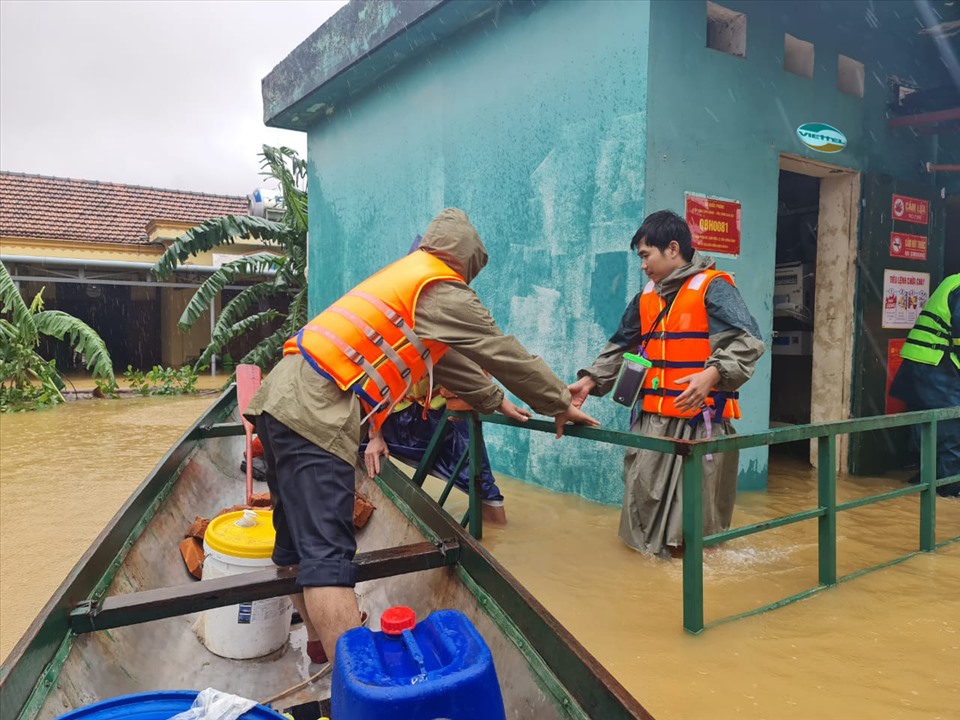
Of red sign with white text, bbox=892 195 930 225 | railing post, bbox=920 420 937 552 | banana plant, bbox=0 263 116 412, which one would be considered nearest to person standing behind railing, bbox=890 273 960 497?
Result: red sign with white text, bbox=892 195 930 225

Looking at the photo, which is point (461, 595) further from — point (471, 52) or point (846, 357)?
point (471, 52)

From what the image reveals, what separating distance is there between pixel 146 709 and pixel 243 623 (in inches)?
46.0

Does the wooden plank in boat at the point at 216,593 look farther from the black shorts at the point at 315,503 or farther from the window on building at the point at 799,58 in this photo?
the window on building at the point at 799,58

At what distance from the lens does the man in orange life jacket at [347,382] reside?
1.97m

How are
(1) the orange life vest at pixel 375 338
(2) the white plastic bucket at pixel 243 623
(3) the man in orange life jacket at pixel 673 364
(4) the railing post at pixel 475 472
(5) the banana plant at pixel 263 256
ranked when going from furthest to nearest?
(5) the banana plant at pixel 263 256
(4) the railing post at pixel 475 472
(3) the man in orange life jacket at pixel 673 364
(2) the white plastic bucket at pixel 243 623
(1) the orange life vest at pixel 375 338

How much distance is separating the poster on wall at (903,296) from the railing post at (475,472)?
3768 millimetres

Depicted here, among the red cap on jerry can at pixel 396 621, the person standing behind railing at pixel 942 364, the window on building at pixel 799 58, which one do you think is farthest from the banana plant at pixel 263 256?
the red cap on jerry can at pixel 396 621

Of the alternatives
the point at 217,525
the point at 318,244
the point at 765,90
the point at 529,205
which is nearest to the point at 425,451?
the point at 217,525

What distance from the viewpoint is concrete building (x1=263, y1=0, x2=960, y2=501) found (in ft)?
14.1

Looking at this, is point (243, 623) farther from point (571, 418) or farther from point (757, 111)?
point (757, 111)

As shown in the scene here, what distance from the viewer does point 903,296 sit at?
17.7 feet

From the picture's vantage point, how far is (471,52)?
5.61 metres

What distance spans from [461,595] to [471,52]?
4853 mm

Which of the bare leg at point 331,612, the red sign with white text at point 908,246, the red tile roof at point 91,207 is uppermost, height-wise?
the red tile roof at point 91,207
